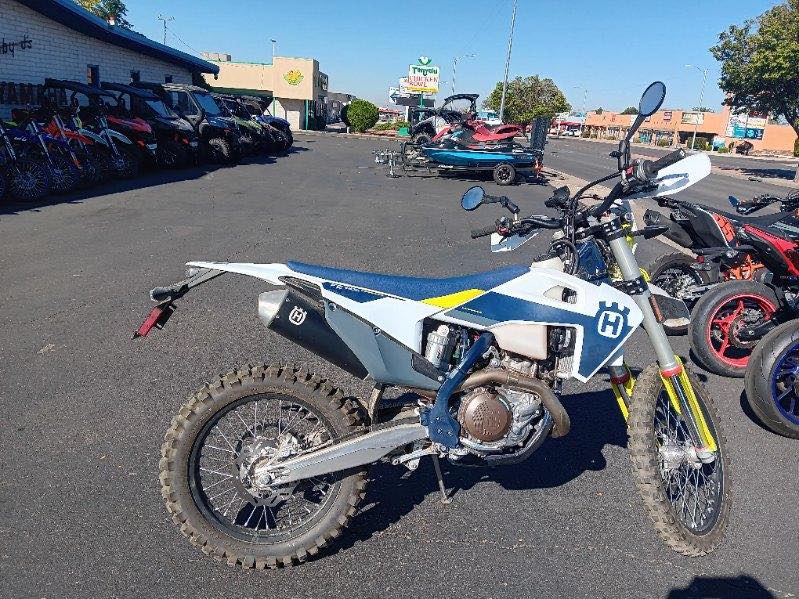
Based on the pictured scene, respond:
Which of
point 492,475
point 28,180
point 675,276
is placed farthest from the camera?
point 28,180

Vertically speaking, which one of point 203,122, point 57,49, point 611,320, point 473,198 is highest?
point 57,49

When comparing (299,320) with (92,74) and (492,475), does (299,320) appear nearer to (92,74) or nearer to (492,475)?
(492,475)

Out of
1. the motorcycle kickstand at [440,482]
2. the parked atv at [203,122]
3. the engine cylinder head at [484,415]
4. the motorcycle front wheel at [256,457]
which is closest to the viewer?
the motorcycle front wheel at [256,457]

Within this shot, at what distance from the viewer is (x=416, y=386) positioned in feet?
8.94

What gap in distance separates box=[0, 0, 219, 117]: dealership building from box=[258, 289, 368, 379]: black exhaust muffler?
15.8 meters

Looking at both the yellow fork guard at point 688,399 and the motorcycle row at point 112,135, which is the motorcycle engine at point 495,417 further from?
the motorcycle row at point 112,135

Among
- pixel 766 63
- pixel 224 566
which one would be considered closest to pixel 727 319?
pixel 224 566

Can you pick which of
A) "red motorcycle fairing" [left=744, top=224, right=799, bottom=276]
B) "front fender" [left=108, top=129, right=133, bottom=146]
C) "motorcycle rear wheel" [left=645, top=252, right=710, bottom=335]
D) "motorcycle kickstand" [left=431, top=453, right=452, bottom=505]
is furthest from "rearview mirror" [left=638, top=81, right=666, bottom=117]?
"front fender" [left=108, top=129, right=133, bottom=146]

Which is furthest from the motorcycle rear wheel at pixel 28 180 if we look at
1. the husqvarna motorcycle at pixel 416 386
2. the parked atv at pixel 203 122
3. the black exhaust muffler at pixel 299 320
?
the black exhaust muffler at pixel 299 320

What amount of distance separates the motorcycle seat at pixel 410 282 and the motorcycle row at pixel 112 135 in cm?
1015

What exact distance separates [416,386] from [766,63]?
32.1m

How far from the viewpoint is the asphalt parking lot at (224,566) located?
265 cm

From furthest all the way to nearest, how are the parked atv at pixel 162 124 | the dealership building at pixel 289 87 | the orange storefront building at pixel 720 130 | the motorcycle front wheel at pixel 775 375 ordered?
the orange storefront building at pixel 720 130 → the dealership building at pixel 289 87 → the parked atv at pixel 162 124 → the motorcycle front wheel at pixel 775 375

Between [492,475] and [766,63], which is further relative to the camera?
[766,63]
